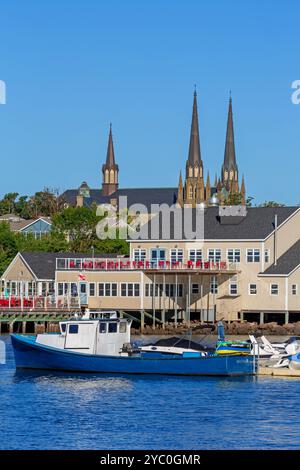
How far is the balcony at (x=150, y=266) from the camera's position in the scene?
92938 millimetres

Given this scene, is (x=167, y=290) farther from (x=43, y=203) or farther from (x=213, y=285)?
(x=43, y=203)

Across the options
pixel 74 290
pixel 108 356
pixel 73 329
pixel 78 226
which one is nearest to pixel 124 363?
pixel 108 356

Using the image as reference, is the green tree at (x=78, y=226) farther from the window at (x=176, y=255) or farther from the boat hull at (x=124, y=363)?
the boat hull at (x=124, y=363)

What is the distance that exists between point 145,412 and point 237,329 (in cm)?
4127

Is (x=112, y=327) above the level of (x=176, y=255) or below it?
below

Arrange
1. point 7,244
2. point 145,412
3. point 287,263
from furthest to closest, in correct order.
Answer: point 7,244
point 287,263
point 145,412

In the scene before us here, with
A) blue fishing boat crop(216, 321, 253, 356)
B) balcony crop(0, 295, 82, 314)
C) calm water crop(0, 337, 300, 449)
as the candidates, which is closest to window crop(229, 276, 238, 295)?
balcony crop(0, 295, 82, 314)

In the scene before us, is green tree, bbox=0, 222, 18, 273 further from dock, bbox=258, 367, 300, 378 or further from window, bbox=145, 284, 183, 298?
dock, bbox=258, 367, 300, 378

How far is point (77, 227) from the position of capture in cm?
12681

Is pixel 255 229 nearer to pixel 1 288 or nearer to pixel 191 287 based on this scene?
pixel 191 287

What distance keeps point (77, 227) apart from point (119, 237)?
4.03 m

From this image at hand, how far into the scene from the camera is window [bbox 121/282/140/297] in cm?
9471

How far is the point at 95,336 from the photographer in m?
61.2
